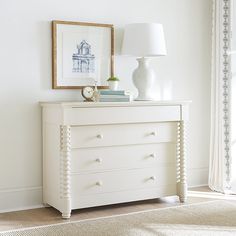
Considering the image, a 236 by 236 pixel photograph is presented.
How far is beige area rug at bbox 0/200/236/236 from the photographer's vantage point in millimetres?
3023

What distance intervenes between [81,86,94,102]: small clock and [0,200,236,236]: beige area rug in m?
0.91

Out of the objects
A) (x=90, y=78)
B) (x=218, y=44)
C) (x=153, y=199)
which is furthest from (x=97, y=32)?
(x=153, y=199)

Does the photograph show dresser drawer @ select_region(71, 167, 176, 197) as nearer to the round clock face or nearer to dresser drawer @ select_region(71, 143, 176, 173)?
dresser drawer @ select_region(71, 143, 176, 173)

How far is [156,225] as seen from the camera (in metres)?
3.18

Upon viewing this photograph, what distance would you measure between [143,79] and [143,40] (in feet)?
1.03

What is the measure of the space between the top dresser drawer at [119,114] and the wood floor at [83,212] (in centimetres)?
67

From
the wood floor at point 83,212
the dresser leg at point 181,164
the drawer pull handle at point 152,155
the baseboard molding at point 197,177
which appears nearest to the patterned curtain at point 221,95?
the baseboard molding at point 197,177

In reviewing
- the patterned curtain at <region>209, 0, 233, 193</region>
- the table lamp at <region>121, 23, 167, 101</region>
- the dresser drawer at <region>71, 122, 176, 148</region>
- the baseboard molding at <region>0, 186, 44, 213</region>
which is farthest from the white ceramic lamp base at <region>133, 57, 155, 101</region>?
the baseboard molding at <region>0, 186, 44, 213</region>

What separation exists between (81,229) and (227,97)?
1.91 metres

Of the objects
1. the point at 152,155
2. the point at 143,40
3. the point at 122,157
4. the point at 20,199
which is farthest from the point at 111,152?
the point at 143,40

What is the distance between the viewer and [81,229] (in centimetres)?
310

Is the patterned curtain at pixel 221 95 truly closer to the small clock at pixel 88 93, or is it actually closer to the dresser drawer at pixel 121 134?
the dresser drawer at pixel 121 134

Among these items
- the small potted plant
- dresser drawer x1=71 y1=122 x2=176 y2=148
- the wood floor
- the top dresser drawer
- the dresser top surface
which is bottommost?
the wood floor

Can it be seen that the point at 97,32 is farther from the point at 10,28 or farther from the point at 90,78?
the point at 10,28
